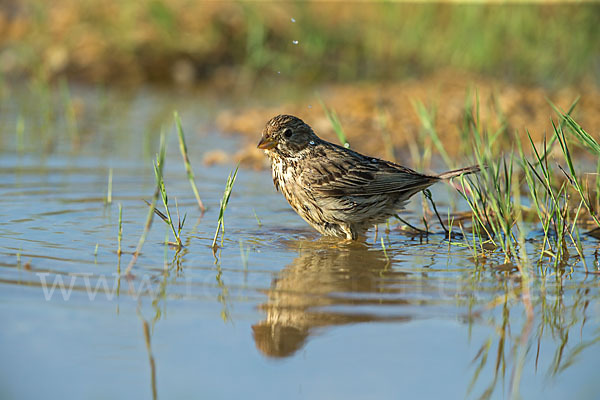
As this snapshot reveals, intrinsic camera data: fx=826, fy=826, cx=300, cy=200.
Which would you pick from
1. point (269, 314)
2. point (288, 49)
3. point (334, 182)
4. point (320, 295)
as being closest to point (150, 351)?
point (269, 314)

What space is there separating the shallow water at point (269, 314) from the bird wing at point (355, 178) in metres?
0.38

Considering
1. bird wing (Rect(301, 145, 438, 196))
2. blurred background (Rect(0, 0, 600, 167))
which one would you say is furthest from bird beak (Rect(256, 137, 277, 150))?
blurred background (Rect(0, 0, 600, 167))

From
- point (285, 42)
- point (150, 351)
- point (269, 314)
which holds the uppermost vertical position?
point (285, 42)

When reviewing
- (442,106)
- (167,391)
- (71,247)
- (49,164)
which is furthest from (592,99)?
(167,391)

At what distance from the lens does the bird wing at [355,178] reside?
593cm

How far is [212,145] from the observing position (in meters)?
9.57

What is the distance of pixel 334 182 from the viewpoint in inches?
234

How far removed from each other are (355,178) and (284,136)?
616mm

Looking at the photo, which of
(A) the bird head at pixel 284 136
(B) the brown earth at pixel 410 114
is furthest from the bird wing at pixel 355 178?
(B) the brown earth at pixel 410 114

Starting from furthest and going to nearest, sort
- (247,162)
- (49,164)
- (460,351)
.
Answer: (247,162) < (49,164) < (460,351)

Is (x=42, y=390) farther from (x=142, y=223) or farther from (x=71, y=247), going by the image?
(x=142, y=223)

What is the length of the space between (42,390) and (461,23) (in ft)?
37.8

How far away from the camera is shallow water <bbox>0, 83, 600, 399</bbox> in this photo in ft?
10.9

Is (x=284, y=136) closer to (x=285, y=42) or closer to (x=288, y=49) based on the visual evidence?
(x=288, y=49)
